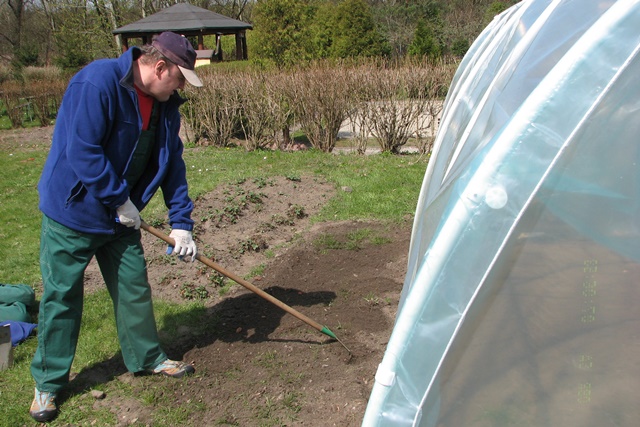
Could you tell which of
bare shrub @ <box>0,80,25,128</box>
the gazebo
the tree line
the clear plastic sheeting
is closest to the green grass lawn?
the clear plastic sheeting

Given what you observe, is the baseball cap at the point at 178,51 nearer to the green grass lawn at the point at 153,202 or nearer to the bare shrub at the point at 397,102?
the green grass lawn at the point at 153,202

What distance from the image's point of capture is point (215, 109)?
12.2m

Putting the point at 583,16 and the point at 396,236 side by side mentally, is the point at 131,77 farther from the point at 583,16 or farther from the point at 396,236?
the point at 396,236

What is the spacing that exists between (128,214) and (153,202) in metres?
4.72

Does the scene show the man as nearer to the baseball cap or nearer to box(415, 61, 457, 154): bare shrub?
the baseball cap

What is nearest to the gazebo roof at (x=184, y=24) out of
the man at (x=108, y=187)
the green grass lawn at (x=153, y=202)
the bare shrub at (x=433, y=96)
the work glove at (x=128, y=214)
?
the green grass lawn at (x=153, y=202)

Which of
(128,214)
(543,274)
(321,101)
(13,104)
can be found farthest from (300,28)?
(543,274)

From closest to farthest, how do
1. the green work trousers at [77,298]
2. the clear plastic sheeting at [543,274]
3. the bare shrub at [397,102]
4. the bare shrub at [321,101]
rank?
the clear plastic sheeting at [543,274] → the green work trousers at [77,298] → the bare shrub at [397,102] → the bare shrub at [321,101]

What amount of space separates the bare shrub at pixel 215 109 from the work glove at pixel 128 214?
864 cm

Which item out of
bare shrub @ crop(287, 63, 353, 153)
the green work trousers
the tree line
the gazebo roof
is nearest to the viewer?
the green work trousers

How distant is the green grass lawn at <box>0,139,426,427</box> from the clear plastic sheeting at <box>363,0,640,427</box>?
2.39 m

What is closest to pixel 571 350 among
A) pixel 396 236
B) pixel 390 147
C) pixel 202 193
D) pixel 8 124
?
pixel 396 236

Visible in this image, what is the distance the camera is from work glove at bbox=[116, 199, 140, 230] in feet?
11.4

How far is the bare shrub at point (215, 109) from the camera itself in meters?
11.9
